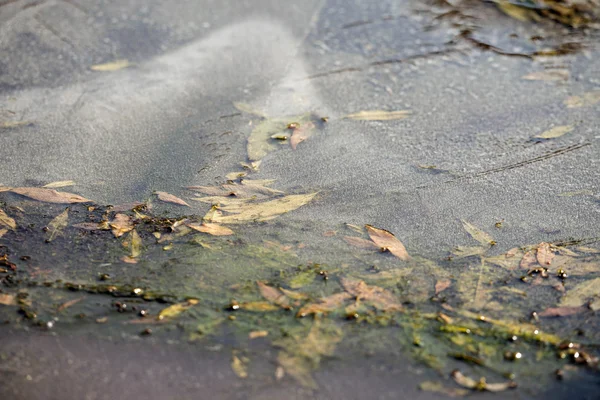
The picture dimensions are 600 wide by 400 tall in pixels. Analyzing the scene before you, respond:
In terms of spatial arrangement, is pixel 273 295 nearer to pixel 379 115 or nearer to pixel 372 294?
pixel 372 294

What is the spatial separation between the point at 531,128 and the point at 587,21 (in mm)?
1023

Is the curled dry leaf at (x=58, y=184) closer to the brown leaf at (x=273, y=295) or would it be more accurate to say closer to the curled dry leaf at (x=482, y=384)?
the brown leaf at (x=273, y=295)

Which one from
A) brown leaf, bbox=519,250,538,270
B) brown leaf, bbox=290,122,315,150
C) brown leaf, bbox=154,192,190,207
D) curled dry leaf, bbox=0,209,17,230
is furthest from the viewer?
brown leaf, bbox=290,122,315,150

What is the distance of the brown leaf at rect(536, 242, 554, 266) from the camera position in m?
1.55

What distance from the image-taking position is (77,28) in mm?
2660

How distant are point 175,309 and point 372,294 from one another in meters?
0.48

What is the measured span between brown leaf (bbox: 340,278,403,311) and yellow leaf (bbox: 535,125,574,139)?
984mm

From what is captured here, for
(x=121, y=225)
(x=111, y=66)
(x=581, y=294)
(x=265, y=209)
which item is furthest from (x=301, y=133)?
(x=581, y=294)

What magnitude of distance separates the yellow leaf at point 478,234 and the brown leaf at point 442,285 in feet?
0.64

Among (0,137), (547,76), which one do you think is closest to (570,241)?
(547,76)

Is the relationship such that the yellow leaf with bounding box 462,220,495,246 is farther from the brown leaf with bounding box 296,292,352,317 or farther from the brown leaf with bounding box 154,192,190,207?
the brown leaf with bounding box 154,192,190,207

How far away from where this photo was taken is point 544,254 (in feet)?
5.14

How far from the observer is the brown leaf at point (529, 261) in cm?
153

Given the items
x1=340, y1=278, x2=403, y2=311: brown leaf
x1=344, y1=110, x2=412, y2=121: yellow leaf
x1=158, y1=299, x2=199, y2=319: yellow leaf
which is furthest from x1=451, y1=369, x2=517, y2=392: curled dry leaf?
x1=344, y1=110, x2=412, y2=121: yellow leaf
